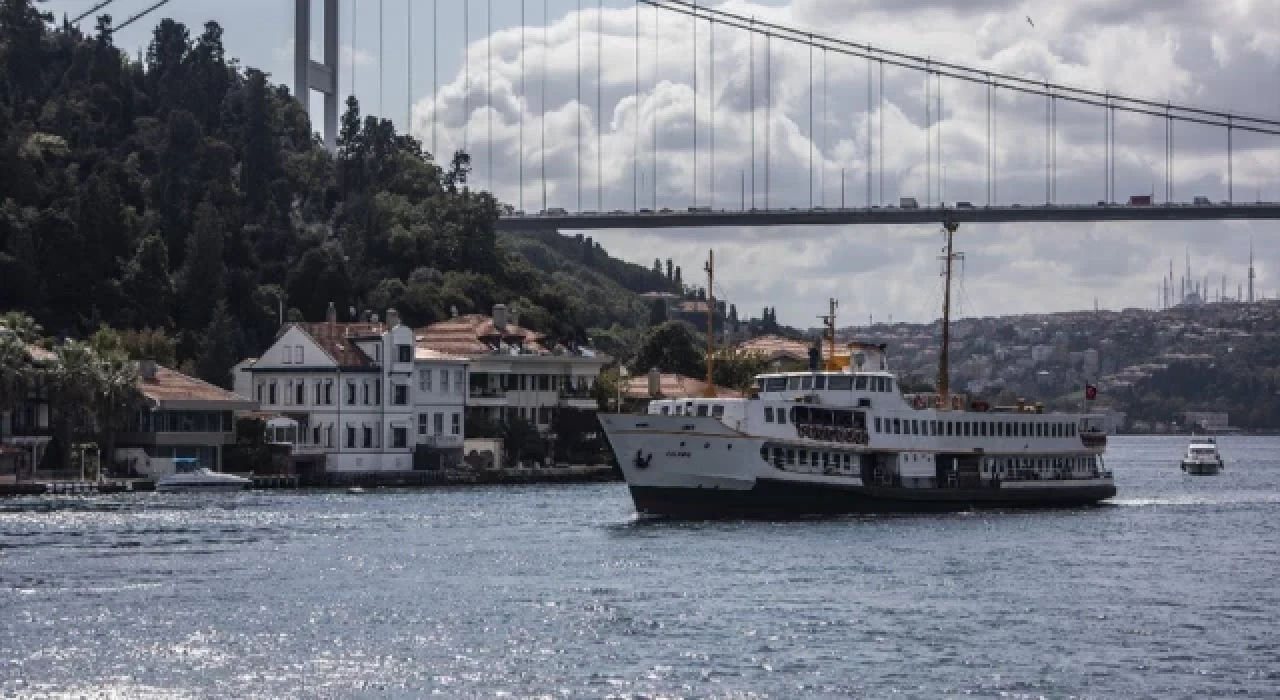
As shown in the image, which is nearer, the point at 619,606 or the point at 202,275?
the point at 619,606

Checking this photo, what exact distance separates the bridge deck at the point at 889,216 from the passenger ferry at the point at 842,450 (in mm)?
64850

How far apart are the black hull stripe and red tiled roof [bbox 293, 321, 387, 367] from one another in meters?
37.3

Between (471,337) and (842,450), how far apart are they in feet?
152

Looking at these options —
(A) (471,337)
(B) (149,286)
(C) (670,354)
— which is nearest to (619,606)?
(A) (471,337)

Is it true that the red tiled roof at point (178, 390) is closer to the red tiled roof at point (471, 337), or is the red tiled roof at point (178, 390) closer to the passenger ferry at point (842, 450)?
the red tiled roof at point (471, 337)

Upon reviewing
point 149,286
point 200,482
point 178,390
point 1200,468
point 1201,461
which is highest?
point 149,286

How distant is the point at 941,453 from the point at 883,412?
4.31 metres

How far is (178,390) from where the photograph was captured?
10338cm

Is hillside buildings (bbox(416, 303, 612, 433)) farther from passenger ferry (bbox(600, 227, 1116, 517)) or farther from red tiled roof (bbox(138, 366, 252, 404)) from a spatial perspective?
passenger ferry (bbox(600, 227, 1116, 517))

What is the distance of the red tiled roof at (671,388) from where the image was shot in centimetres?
12875

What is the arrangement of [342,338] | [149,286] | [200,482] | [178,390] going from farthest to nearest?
[149,286], [342,338], [178,390], [200,482]

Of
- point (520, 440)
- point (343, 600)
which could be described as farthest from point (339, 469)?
point (343, 600)

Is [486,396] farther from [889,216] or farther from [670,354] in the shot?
[889,216]

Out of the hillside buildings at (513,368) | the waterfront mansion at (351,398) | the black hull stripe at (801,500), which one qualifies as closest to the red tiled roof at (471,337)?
the hillside buildings at (513,368)
